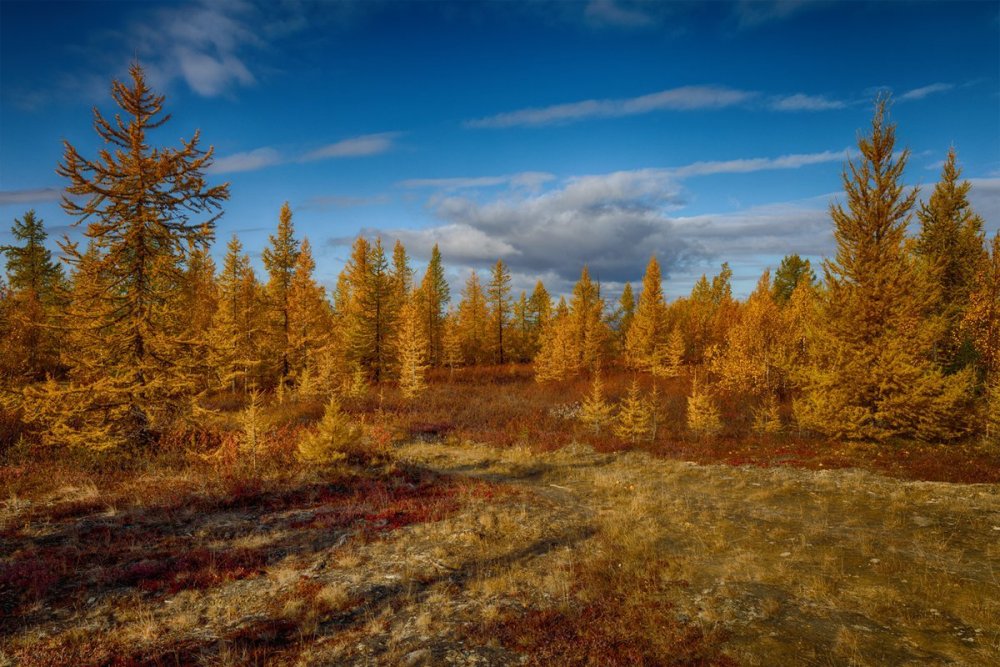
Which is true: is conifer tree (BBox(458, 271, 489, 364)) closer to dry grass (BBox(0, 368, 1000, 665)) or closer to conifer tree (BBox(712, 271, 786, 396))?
conifer tree (BBox(712, 271, 786, 396))

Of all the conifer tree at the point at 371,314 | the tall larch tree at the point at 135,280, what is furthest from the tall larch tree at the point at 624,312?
the tall larch tree at the point at 135,280

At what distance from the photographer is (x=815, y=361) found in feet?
63.2

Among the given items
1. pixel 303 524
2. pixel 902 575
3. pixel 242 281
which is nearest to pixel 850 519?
pixel 902 575

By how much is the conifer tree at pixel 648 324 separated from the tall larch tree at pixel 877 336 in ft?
85.4

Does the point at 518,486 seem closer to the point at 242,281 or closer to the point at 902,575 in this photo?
the point at 902,575

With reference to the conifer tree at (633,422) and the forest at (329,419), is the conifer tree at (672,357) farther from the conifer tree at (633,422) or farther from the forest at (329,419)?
the conifer tree at (633,422)

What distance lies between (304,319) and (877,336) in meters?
32.6

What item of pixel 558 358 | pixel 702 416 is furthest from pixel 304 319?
pixel 702 416

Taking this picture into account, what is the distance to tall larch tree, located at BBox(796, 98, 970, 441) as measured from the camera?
53.5ft

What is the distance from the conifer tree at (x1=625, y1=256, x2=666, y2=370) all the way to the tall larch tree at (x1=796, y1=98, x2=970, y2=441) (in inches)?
1025

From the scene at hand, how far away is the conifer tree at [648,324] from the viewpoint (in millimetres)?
45812

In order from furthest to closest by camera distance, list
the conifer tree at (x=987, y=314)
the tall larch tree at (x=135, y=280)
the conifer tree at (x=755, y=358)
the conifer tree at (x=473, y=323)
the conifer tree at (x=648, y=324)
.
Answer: the conifer tree at (x=473, y=323)
the conifer tree at (x=648, y=324)
the conifer tree at (x=755, y=358)
the conifer tree at (x=987, y=314)
the tall larch tree at (x=135, y=280)

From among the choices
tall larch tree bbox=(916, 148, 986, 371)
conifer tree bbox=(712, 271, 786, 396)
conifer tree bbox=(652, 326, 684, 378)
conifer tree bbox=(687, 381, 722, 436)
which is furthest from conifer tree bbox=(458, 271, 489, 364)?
tall larch tree bbox=(916, 148, 986, 371)

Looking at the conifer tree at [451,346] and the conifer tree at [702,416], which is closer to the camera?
the conifer tree at [702,416]
